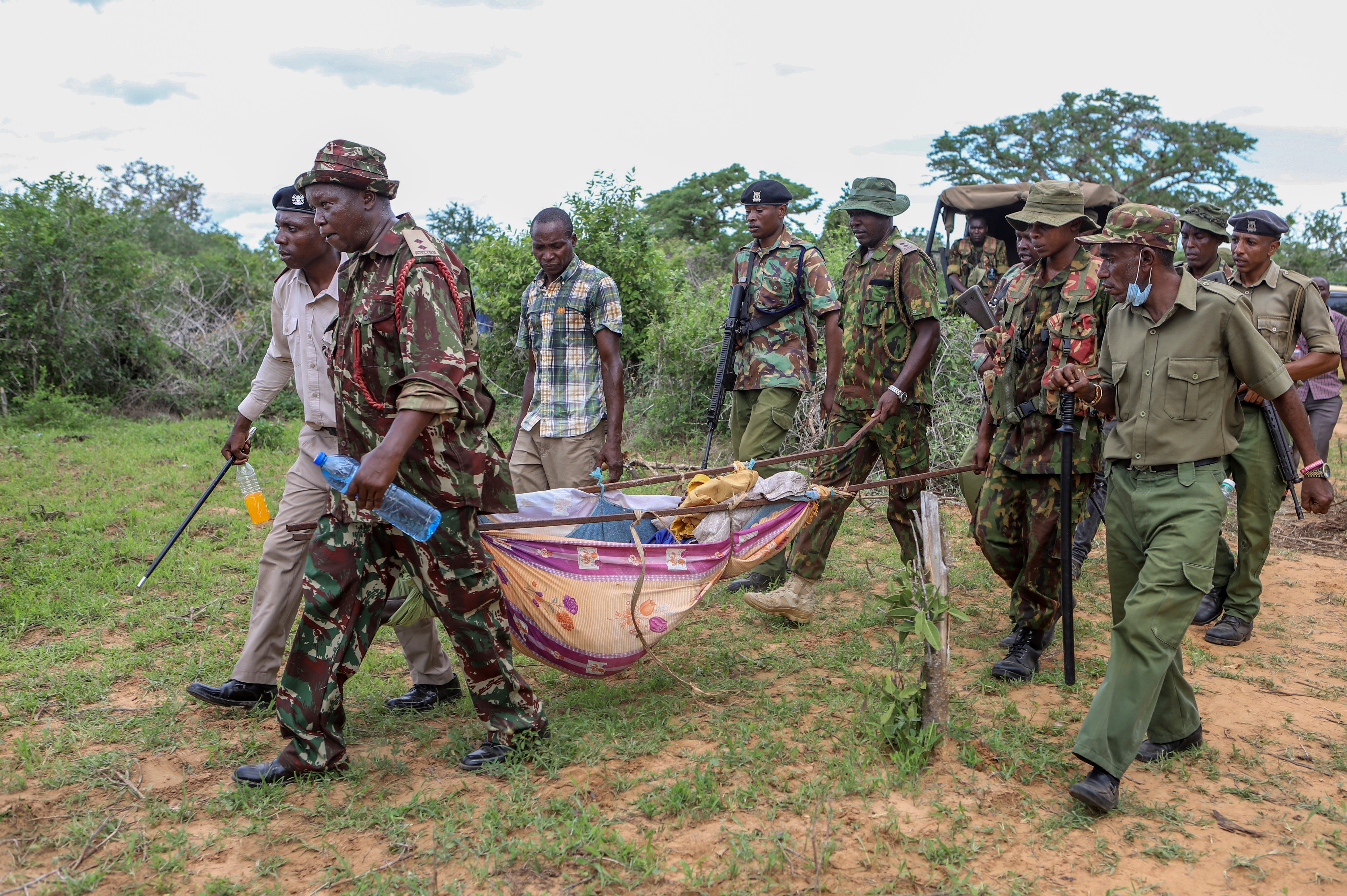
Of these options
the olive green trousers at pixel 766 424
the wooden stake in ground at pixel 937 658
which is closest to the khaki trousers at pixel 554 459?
the olive green trousers at pixel 766 424

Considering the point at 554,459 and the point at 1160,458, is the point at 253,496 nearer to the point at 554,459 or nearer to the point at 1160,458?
the point at 554,459

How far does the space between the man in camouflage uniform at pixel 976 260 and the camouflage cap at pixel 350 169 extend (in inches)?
220

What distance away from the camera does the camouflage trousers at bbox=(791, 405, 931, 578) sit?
4656 millimetres

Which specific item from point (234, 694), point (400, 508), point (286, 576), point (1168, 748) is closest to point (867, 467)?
point (1168, 748)

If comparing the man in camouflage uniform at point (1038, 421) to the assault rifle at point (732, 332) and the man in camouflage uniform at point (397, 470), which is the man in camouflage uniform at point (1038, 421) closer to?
the assault rifle at point (732, 332)

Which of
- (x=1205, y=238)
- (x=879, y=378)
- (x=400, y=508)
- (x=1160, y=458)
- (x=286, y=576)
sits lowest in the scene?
(x=286, y=576)

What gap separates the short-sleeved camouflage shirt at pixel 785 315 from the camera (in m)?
5.05

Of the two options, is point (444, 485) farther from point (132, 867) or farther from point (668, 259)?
point (668, 259)

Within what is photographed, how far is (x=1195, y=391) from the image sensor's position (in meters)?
3.10

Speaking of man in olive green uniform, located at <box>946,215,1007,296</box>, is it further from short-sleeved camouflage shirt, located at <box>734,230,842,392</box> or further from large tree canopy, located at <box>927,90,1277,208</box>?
large tree canopy, located at <box>927,90,1277,208</box>

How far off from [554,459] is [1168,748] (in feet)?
9.99

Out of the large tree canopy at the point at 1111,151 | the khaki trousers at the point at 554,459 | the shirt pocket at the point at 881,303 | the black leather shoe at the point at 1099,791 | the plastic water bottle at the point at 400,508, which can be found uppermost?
the large tree canopy at the point at 1111,151

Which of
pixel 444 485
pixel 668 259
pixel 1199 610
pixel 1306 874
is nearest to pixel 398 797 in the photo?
pixel 444 485

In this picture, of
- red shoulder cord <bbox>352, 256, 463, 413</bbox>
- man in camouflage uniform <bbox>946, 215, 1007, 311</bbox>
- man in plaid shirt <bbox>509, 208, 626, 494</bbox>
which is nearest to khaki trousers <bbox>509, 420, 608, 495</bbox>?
man in plaid shirt <bbox>509, 208, 626, 494</bbox>
